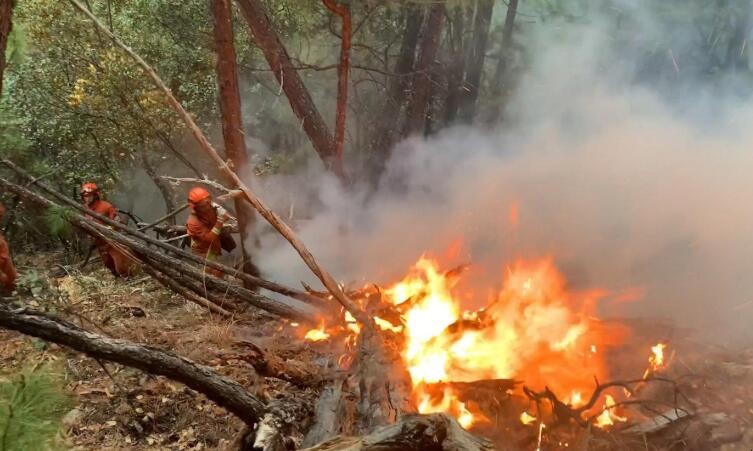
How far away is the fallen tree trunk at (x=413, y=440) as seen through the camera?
2570 millimetres

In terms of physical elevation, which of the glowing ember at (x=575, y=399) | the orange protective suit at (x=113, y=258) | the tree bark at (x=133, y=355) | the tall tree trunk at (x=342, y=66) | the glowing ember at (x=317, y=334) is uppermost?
the tall tree trunk at (x=342, y=66)

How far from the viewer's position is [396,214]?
8.69 meters

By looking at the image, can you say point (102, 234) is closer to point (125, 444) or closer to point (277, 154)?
point (125, 444)

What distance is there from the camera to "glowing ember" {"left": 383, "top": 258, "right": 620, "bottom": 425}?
185 inches

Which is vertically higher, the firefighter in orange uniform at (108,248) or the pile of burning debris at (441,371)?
the firefighter in orange uniform at (108,248)

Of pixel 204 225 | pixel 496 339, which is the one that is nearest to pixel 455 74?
pixel 204 225

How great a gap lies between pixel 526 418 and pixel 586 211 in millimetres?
5269

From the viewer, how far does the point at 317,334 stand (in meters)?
5.57

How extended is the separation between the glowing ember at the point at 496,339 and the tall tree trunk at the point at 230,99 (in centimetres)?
266

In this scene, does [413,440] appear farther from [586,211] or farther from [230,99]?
[586,211]

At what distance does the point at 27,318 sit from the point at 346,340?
2.81 metres

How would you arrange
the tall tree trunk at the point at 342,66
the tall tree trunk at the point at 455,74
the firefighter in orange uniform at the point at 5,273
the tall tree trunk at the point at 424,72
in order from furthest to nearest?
the tall tree trunk at the point at 455,74
the tall tree trunk at the point at 424,72
the tall tree trunk at the point at 342,66
the firefighter in orange uniform at the point at 5,273

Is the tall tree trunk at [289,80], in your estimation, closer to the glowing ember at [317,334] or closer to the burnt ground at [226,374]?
the burnt ground at [226,374]

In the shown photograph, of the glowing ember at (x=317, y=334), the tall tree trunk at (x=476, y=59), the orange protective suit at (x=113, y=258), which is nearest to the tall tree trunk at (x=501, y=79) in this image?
the tall tree trunk at (x=476, y=59)
